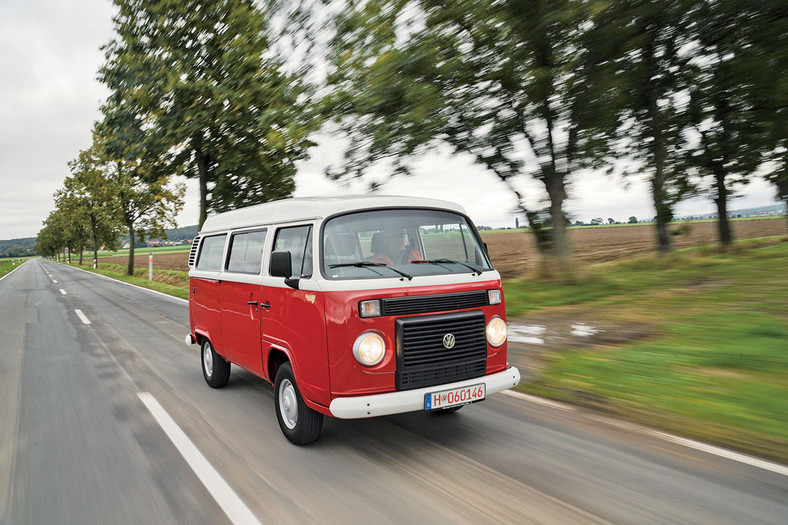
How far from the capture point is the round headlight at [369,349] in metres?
3.84

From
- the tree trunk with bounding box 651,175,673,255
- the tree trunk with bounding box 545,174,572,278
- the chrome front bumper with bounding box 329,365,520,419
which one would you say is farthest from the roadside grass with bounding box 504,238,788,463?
the tree trunk with bounding box 651,175,673,255

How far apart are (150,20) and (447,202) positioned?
57.0ft

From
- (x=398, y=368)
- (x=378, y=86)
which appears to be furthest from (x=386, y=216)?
(x=378, y=86)

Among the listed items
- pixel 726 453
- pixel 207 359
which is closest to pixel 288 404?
pixel 207 359

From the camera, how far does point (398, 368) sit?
155 inches

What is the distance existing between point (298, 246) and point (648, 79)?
9.33 metres

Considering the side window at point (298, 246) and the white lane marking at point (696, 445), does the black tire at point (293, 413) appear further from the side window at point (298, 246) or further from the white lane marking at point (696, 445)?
the white lane marking at point (696, 445)

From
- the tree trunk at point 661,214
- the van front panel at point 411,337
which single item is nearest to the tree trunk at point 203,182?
the tree trunk at point 661,214

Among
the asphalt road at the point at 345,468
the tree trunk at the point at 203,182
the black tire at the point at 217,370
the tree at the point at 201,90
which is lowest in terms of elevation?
the asphalt road at the point at 345,468

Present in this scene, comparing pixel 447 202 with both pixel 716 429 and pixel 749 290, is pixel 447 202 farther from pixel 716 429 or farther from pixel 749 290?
pixel 749 290

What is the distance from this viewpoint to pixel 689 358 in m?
6.32

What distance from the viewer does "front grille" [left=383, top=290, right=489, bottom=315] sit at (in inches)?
156

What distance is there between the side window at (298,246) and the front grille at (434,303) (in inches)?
29.6

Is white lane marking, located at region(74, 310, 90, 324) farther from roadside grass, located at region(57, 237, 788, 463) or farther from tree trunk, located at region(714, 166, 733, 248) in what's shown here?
tree trunk, located at region(714, 166, 733, 248)
